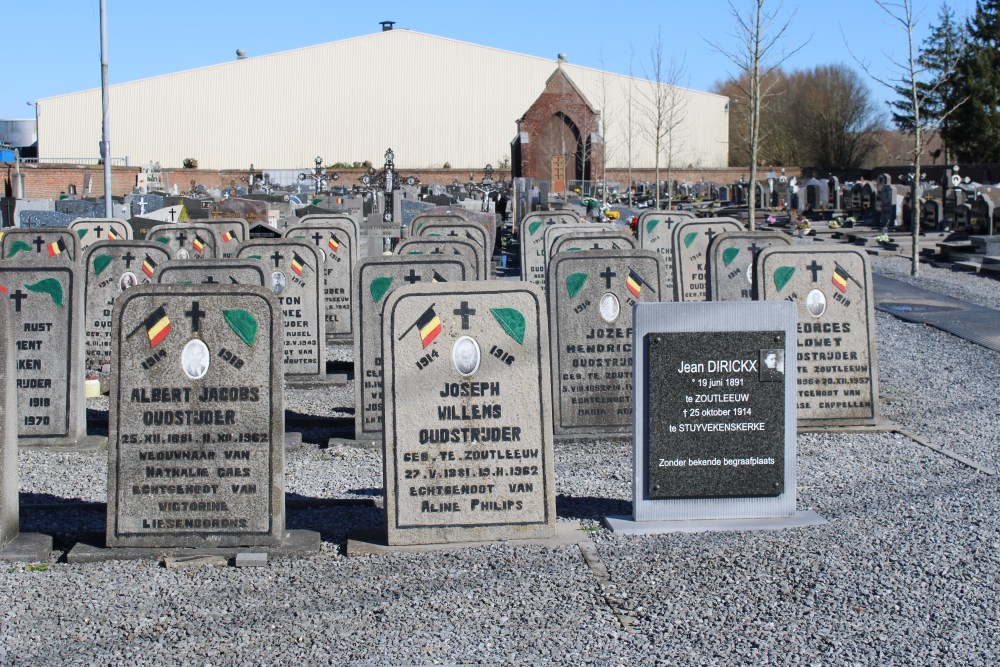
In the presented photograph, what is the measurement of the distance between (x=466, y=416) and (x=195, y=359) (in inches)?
53.8

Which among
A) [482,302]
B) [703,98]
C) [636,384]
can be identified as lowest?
[636,384]

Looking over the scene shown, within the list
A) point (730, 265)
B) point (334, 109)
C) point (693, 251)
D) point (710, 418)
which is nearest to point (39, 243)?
point (730, 265)

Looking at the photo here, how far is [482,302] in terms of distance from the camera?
5668mm

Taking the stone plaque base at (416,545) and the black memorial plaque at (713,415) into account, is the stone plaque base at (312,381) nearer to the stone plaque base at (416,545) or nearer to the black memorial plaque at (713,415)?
the stone plaque base at (416,545)

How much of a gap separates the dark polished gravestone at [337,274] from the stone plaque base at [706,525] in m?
7.66

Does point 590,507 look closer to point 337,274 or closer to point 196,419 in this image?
point 196,419

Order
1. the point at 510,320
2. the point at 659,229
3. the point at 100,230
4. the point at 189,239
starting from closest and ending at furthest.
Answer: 1. the point at 510,320
2. the point at 189,239
3. the point at 100,230
4. the point at 659,229

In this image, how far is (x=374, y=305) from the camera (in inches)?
336

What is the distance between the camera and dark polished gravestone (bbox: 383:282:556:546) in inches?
220

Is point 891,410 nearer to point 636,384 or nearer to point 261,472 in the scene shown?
point 636,384

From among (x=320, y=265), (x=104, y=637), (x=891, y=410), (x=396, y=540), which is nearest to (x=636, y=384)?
(x=396, y=540)

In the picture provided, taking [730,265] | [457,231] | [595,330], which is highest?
[457,231]

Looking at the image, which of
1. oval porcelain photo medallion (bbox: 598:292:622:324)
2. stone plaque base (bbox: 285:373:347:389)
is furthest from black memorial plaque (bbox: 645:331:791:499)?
stone plaque base (bbox: 285:373:347:389)

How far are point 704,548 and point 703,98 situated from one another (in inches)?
2907
